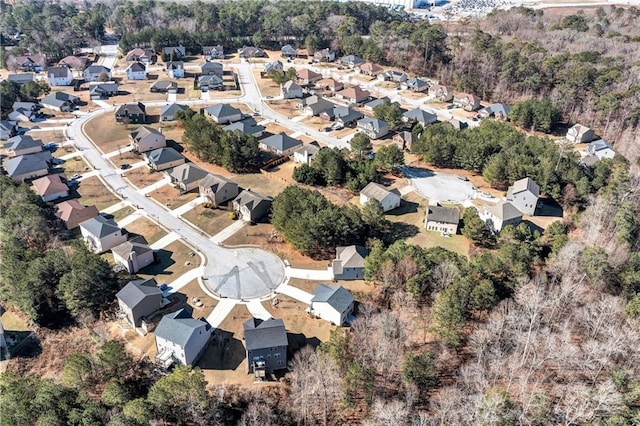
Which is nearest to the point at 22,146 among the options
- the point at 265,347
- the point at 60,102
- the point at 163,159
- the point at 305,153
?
the point at 60,102

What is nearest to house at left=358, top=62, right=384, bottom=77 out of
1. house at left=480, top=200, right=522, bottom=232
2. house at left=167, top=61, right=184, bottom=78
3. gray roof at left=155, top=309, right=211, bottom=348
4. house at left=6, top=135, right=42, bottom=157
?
house at left=167, top=61, right=184, bottom=78

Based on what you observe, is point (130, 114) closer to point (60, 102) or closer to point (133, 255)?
point (60, 102)

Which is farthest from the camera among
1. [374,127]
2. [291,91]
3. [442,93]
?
[442,93]

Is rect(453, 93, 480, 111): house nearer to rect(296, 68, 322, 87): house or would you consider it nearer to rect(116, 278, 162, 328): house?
rect(296, 68, 322, 87): house

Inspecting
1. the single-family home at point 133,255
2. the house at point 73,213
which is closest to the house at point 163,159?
the house at point 73,213

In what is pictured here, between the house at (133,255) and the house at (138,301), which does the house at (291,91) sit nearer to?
the house at (133,255)

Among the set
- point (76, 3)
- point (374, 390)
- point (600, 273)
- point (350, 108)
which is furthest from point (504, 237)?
point (76, 3)
